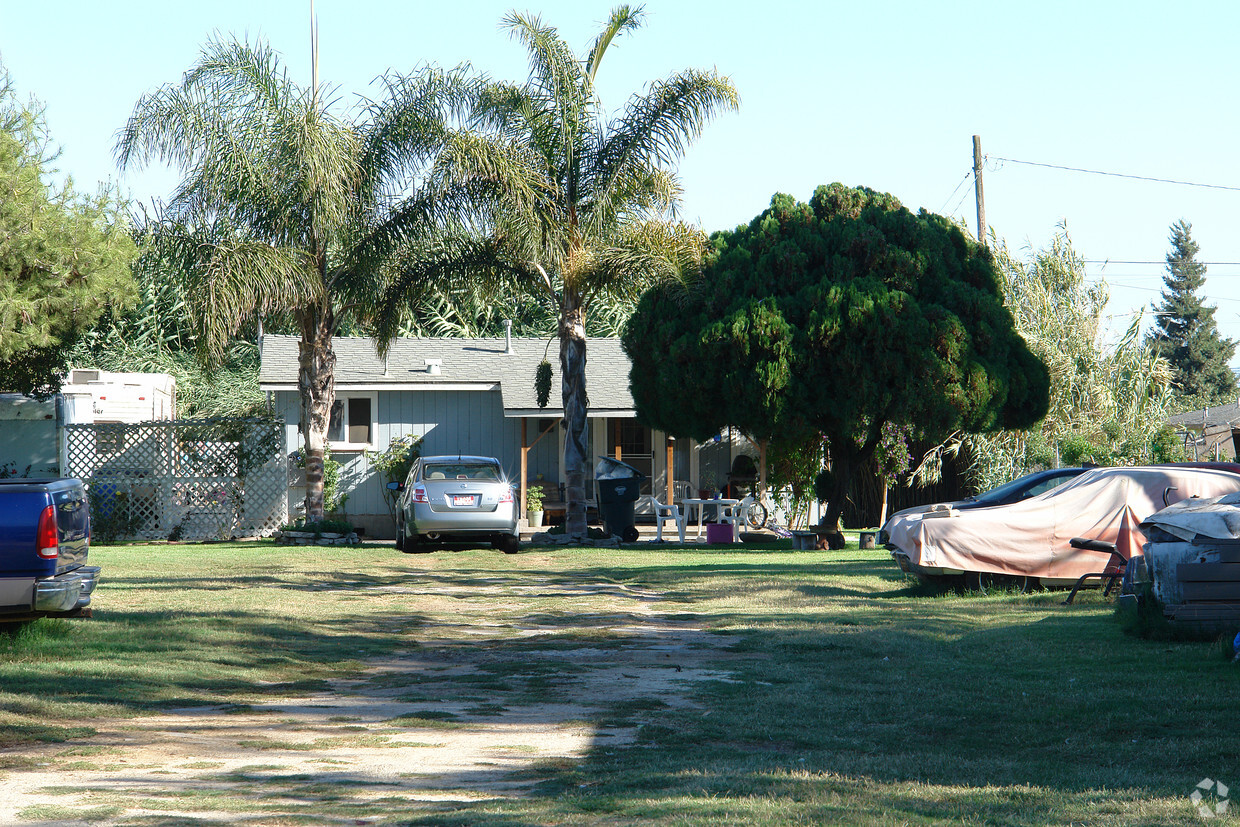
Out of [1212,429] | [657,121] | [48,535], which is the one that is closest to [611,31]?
[657,121]

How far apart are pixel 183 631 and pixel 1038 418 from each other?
Answer: 1653cm

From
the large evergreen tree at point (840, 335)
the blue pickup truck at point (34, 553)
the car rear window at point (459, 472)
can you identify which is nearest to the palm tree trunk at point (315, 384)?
the car rear window at point (459, 472)

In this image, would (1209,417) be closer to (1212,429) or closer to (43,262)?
(1212,429)

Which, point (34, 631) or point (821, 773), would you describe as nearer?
point (821, 773)

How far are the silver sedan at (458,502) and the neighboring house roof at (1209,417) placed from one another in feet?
118

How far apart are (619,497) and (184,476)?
853 centimetres

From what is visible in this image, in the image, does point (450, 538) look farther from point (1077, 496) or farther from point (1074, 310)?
point (1074, 310)

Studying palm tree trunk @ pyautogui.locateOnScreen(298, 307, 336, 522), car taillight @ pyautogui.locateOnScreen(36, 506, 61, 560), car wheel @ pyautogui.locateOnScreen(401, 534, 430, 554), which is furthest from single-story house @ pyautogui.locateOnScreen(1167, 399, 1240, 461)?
car taillight @ pyautogui.locateOnScreen(36, 506, 61, 560)

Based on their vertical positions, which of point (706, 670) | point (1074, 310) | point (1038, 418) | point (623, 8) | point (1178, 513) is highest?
point (623, 8)

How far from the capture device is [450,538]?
1858 cm

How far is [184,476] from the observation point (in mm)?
22703

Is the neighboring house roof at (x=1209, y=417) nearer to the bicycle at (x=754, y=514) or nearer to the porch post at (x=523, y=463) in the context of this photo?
the bicycle at (x=754, y=514)

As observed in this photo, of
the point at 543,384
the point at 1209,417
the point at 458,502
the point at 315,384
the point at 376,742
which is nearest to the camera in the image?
the point at 376,742

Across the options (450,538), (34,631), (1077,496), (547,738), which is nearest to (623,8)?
(450,538)
